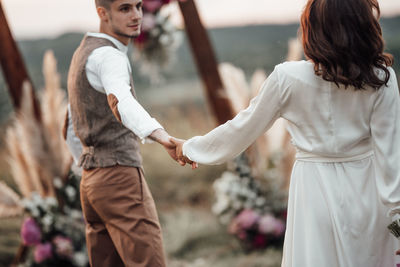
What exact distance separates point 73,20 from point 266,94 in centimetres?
267

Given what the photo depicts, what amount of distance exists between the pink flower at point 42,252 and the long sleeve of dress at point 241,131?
177 centimetres

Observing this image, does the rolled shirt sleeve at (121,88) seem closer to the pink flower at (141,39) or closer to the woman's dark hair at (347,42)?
the woman's dark hair at (347,42)

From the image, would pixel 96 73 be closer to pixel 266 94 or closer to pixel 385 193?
pixel 266 94

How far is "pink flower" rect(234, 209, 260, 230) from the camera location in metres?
3.32

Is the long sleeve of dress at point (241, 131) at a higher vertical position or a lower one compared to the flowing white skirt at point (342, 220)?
higher

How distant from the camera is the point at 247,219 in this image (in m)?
3.32

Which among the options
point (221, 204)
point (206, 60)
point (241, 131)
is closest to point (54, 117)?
point (206, 60)

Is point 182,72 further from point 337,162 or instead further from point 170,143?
point 337,162

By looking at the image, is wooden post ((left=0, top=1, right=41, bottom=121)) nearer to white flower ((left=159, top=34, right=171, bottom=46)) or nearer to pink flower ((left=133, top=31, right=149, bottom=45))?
pink flower ((left=133, top=31, right=149, bottom=45))

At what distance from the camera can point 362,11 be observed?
1.54m

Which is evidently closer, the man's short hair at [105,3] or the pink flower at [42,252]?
the man's short hair at [105,3]

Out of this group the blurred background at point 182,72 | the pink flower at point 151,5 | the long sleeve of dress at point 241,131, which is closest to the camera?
the long sleeve of dress at point 241,131

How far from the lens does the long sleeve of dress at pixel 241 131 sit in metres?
1.66

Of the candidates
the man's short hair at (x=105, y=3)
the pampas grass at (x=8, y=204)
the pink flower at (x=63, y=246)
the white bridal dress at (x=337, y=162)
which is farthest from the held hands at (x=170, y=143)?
the pampas grass at (x=8, y=204)
